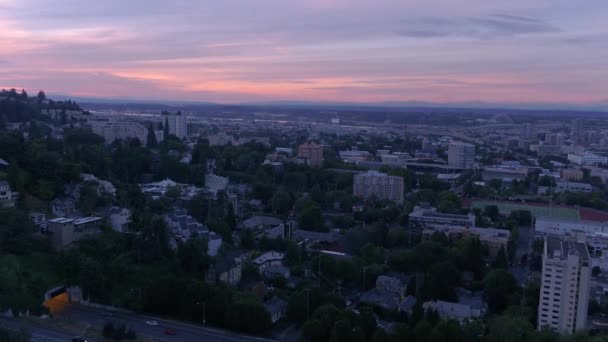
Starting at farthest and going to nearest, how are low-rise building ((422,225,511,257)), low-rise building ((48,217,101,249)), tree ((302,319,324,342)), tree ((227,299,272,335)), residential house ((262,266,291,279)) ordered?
low-rise building ((422,225,511,257)), residential house ((262,266,291,279)), low-rise building ((48,217,101,249)), tree ((227,299,272,335)), tree ((302,319,324,342))

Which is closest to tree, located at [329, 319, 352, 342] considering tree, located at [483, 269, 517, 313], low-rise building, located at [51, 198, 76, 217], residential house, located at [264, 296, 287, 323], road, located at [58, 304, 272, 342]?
road, located at [58, 304, 272, 342]

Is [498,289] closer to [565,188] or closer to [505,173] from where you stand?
[565,188]

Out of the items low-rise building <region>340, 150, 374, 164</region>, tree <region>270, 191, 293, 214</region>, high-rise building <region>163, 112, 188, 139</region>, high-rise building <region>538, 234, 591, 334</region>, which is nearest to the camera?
high-rise building <region>538, 234, 591, 334</region>

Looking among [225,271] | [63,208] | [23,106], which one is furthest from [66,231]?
[23,106]

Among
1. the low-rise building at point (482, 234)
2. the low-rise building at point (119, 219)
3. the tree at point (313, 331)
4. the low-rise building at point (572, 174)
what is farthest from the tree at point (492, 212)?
the tree at point (313, 331)

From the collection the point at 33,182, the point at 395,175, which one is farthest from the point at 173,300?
the point at 395,175

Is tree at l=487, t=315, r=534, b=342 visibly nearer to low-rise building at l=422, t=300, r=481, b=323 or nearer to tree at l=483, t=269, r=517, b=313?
low-rise building at l=422, t=300, r=481, b=323

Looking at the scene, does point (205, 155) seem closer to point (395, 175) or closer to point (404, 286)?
point (395, 175)
